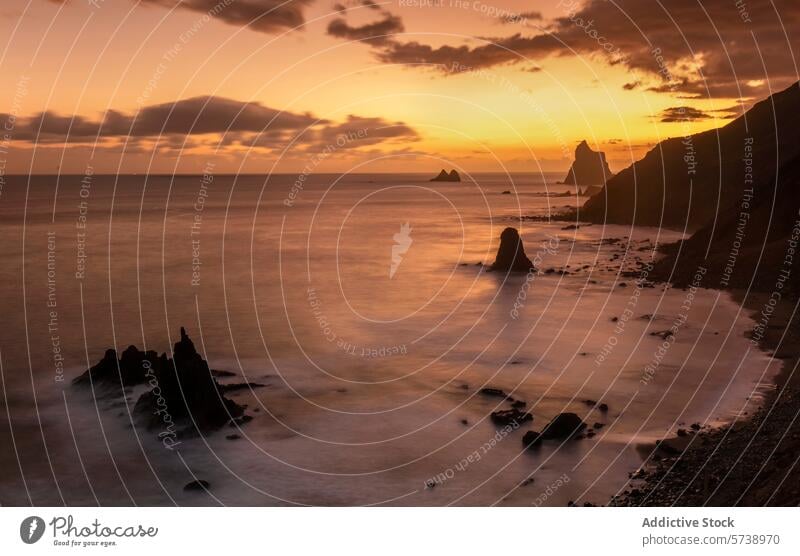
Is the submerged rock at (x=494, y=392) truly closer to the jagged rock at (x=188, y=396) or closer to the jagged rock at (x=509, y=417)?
the jagged rock at (x=509, y=417)

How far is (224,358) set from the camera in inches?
1276

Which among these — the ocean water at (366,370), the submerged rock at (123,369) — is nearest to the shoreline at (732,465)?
the ocean water at (366,370)

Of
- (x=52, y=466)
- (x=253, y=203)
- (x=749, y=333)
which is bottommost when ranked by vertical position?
(x=52, y=466)

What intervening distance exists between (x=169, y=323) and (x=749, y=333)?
28.2 metres

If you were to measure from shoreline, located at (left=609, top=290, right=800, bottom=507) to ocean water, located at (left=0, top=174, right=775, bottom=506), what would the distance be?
831mm

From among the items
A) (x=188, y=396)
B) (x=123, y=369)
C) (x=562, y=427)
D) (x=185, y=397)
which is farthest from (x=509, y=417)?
(x=123, y=369)

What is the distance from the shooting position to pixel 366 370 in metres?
31.3

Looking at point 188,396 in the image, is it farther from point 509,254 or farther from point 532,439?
point 509,254

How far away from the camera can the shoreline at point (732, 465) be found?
17703 millimetres

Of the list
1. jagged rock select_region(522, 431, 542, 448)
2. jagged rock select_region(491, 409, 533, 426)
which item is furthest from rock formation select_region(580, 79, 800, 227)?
jagged rock select_region(522, 431, 542, 448)

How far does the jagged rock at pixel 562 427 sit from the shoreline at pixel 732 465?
229cm

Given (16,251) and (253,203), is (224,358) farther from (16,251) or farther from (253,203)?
(253,203)

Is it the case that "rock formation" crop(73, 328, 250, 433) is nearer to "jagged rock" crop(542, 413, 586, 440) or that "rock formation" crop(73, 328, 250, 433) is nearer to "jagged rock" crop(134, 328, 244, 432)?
"jagged rock" crop(134, 328, 244, 432)
